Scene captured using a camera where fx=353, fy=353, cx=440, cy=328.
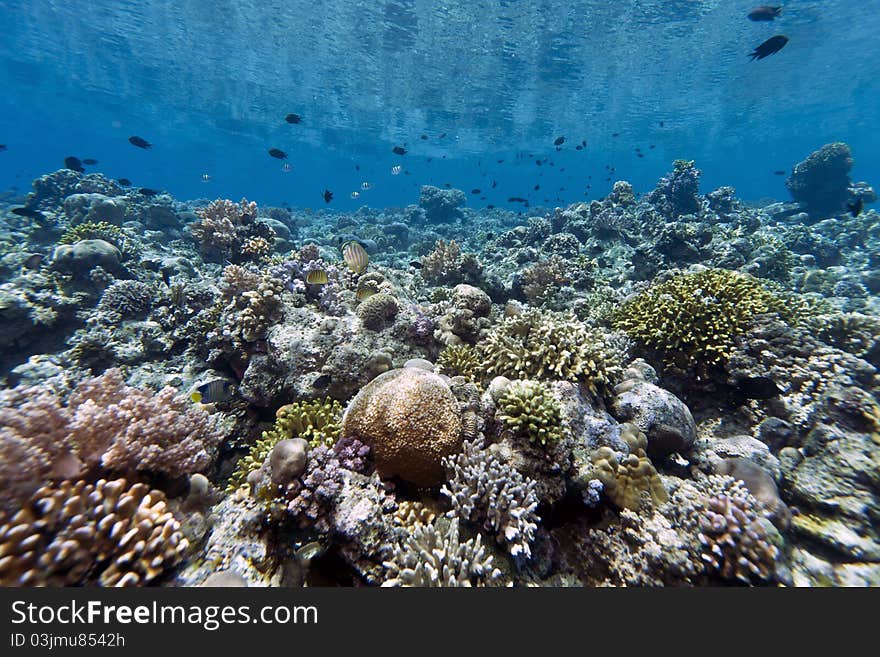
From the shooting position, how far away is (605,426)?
450 centimetres

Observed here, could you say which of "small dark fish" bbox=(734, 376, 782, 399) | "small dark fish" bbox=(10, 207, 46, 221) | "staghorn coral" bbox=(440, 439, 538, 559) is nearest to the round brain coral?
"staghorn coral" bbox=(440, 439, 538, 559)

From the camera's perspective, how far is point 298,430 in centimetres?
496

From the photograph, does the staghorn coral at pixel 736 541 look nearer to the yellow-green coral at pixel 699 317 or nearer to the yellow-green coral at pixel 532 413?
the yellow-green coral at pixel 532 413

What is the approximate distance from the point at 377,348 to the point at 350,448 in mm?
2680

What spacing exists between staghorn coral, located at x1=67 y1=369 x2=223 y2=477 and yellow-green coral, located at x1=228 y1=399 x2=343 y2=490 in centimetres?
63

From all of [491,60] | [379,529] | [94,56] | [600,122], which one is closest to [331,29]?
[491,60]

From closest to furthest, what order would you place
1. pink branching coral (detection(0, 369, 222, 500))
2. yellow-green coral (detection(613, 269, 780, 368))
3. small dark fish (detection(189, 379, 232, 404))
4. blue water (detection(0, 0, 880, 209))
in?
pink branching coral (detection(0, 369, 222, 500))
small dark fish (detection(189, 379, 232, 404))
yellow-green coral (detection(613, 269, 780, 368))
blue water (detection(0, 0, 880, 209))

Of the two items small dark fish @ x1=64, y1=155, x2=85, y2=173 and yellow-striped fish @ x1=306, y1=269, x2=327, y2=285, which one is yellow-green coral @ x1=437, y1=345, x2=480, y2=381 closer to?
yellow-striped fish @ x1=306, y1=269, x2=327, y2=285

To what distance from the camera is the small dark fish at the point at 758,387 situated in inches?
221

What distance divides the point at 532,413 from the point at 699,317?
4.43 m

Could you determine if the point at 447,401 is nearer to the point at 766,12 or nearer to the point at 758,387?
the point at 758,387

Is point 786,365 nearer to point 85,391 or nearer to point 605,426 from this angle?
point 605,426

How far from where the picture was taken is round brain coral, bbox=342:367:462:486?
3971 millimetres

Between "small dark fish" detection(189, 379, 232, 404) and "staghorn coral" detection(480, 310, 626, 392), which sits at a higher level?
"staghorn coral" detection(480, 310, 626, 392)
